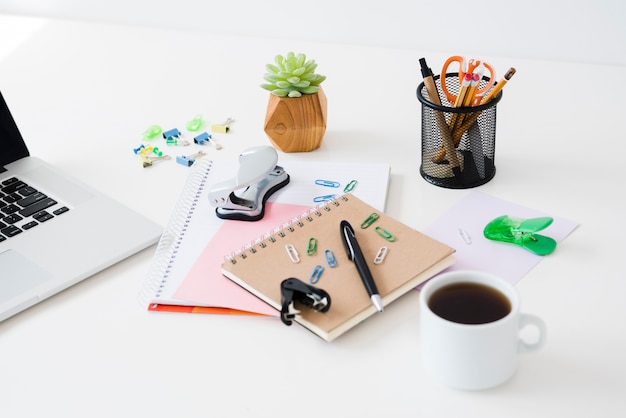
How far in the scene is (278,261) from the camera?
0.90 metres

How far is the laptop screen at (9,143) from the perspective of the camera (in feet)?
3.82

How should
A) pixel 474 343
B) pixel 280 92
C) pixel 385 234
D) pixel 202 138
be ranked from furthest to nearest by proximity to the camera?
1. pixel 202 138
2. pixel 280 92
3. pixel 385 234
4. pixel 474 343

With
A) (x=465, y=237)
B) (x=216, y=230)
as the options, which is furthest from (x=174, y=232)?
(x=465, y=237)

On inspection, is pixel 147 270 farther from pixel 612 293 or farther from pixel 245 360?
pixel 612 293

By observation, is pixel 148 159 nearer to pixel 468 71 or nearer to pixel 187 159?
pixel 187 159

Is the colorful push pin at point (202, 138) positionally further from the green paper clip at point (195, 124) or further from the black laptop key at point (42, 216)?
the black laptop key at point (42, 216)

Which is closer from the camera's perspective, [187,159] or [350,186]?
[350,186]

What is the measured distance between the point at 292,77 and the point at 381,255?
1.17 feet

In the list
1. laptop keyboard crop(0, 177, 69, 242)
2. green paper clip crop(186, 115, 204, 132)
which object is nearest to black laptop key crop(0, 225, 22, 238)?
laptop keyboard crop(0, 177, 69, 242)

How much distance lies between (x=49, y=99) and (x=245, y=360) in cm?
87

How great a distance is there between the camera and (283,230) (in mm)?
946

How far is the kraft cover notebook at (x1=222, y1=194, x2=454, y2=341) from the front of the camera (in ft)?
2.69

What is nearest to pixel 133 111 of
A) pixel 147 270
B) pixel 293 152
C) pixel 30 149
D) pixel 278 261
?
pixel 30 149

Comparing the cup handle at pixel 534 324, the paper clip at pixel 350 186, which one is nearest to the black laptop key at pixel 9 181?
the paper clip at pixel 350 186
